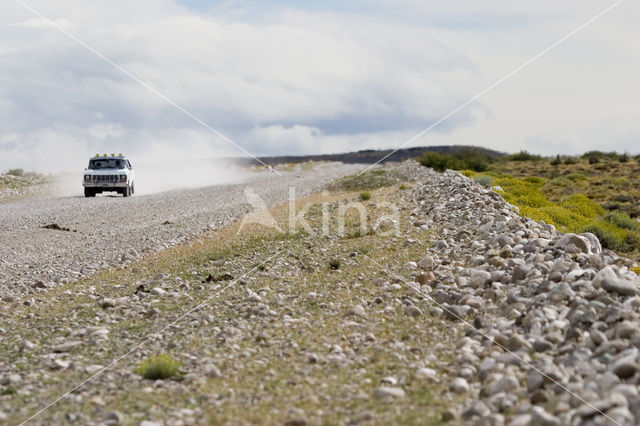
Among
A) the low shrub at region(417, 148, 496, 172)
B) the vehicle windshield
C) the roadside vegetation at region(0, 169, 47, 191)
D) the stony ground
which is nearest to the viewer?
the stony ground

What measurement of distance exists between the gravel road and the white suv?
211 cm

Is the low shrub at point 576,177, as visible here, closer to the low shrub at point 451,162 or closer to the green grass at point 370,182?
the low shrub at point 451,162

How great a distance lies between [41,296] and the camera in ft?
43.1

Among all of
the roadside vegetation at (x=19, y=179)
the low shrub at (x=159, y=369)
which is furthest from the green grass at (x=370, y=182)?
the low shrub at (x=159, y=369)

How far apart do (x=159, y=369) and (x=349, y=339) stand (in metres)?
2.53

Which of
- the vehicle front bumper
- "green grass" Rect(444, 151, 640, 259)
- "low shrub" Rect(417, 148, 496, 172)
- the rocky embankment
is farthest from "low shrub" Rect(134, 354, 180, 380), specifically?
"low shrub" Rect(417, 148, 496, 172)

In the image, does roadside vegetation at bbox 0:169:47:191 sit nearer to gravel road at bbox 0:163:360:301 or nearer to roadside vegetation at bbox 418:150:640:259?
gravel road at bbox 0:163:360:301

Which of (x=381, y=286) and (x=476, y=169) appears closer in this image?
(x=381, y=286)

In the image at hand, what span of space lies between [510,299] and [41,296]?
8.54 meters

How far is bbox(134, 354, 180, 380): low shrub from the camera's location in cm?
773

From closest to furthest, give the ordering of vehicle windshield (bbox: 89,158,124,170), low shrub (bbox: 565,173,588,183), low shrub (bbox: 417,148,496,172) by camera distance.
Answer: vehicle windshield (bbox: 89,158,124,170)
low shrub (bbox: 565,173,588,183)
low shrub (bbox: 417,148,496,172)

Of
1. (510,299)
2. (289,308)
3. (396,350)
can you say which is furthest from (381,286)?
(396,350)

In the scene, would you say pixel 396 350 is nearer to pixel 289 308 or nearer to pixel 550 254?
pixel 289 308

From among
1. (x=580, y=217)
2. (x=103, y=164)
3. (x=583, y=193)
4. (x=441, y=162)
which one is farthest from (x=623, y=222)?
(x=103, y=164)
